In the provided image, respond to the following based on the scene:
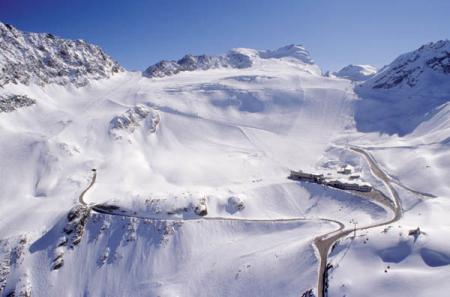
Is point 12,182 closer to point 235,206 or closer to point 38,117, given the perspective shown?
point 38,117

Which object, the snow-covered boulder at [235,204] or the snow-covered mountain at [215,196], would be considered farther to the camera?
the snow-covered boulder at [235,204]

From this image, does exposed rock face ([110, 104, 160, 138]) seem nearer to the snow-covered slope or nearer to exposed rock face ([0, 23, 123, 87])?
exposed rock face ([0, 23, 123, 87])

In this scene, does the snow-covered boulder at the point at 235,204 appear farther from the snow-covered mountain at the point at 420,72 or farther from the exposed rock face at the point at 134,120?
the snow-covered mountain at the point at 420,72

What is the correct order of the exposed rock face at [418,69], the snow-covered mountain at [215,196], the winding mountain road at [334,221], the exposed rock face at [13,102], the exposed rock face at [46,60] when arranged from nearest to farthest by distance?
the winding mountain road at [334,221]
the snow-covered mountain at [215,196]
the exposed rock face at [13,102]
the exposed rock face at [418,69]
the exposed rock face at [46,60]

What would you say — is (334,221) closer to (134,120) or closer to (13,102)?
(134,120)

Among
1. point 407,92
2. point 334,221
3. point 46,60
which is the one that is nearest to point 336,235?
point 334,221

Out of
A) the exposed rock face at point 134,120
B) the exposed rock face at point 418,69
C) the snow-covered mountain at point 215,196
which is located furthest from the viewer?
the exposed rock face at point 418,69

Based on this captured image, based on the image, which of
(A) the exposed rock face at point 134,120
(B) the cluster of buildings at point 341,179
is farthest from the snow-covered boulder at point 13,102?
(B) the cluster of buildings at point 341,179

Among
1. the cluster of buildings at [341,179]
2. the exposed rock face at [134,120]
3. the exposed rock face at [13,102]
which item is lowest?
the cluster of buildings at [341,179]
